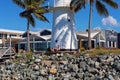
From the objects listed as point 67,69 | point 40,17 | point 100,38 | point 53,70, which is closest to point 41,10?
point 40,17

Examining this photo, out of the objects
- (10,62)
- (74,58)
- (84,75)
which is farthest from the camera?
(10,62)

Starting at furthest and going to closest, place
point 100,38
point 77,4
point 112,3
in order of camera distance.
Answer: point 100,38 < point 77,4 < point 112,3

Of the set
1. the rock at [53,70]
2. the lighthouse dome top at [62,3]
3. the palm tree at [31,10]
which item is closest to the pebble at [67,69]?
the rock at [53,70]

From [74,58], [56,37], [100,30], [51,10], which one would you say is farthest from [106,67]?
[100,30]

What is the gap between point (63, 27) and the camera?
126ft

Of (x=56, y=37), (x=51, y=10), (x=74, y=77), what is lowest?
(x=74, y=77)

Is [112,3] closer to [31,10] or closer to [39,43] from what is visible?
[31,10]

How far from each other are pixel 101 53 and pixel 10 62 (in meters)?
7.18

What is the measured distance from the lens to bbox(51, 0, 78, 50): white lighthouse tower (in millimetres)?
37688

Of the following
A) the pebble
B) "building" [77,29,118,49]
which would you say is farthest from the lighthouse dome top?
the pebble

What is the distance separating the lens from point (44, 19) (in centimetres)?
4644

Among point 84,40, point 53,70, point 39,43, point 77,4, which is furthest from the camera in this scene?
point 39,43

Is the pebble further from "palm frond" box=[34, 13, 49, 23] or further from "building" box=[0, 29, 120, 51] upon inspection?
"building" box=[0, 29, 120, 51]

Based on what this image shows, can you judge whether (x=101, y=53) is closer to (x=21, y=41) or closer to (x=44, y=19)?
(x=44, y=19)
